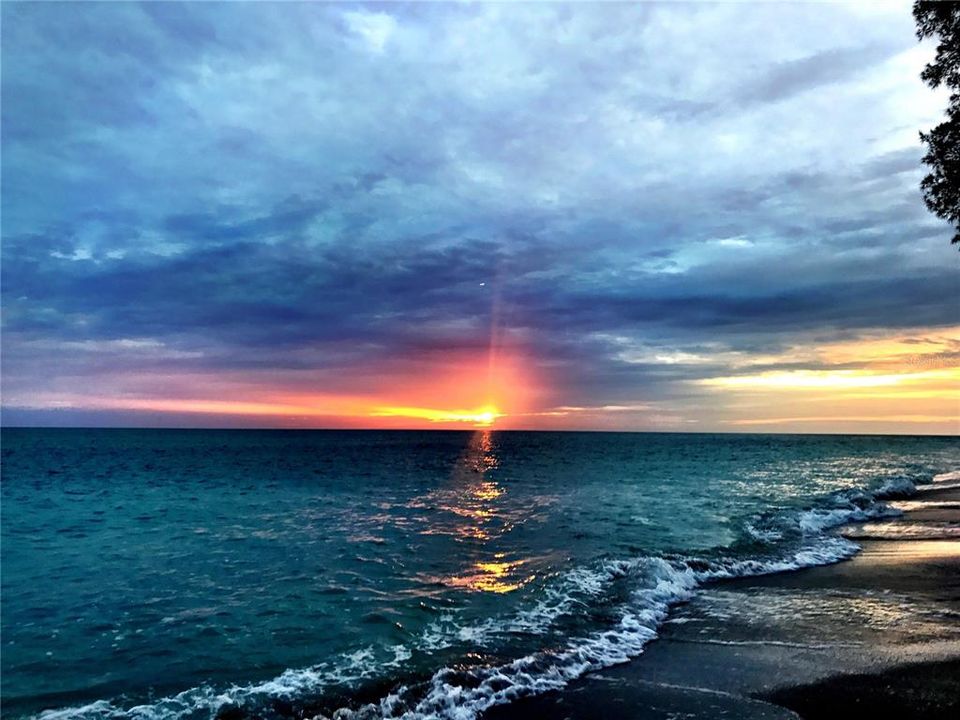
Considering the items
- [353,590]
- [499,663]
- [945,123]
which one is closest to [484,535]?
[353,590]

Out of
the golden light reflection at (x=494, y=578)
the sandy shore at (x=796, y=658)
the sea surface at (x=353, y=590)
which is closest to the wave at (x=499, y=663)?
the sea surface at (x=353, y=590)

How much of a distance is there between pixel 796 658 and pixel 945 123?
40.7ft

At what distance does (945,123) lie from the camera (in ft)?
43.8

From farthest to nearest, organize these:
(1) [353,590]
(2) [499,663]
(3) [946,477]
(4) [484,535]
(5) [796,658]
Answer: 1. (3) [946,477]
2. (4) [484,535]
3. (1) [353,590]
4. (2) [499,663]
5. (5) [796,658]

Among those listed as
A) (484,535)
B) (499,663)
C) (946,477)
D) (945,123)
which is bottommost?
(946,477)

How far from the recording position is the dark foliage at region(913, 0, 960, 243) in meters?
12.9

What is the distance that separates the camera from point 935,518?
28.3 meters

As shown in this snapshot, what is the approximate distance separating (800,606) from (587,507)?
1891 cm

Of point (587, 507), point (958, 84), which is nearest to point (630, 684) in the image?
point (958, 84)

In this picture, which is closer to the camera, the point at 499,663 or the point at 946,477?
the point at 499,663

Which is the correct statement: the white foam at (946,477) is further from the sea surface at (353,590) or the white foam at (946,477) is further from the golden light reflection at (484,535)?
the golden light reflection at (484,535)

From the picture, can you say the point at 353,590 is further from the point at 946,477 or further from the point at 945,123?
the point at 946,477

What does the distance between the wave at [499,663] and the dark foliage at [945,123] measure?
36.7 feet

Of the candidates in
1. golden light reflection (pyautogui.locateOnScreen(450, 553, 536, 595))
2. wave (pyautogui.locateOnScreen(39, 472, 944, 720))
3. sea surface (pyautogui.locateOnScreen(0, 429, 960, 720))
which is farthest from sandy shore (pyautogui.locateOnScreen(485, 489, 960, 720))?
golden light reflection (pyautogui.locateOnScreen(450, 553, 536, 595))
